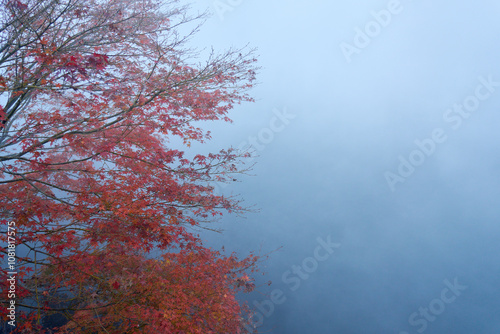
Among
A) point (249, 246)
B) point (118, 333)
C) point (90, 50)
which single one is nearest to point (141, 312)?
point (118, 333)

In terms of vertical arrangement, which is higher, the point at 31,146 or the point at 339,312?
the point at 31,146

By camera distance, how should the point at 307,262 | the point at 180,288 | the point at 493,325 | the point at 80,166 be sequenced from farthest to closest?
the point at 307,262 < the point at 493,325 < the point at 80,166 < the point at 180,288

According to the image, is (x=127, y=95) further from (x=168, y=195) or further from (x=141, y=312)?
(x=141, y=312)

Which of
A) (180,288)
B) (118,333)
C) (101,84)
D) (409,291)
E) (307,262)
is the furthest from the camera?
(307,262)

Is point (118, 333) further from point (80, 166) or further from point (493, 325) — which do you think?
point (493, 325)

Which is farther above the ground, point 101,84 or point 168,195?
point 101,84

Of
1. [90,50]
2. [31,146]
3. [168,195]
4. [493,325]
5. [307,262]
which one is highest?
[90,50]

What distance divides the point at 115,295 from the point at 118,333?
1.89 feet

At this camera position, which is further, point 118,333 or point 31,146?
point 118,333

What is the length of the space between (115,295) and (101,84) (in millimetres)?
3404

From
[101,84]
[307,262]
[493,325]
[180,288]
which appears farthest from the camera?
[307,262]

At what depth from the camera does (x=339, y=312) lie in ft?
36.2

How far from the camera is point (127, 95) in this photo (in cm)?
445

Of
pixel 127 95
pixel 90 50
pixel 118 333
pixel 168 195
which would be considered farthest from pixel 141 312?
pixel 90 50
